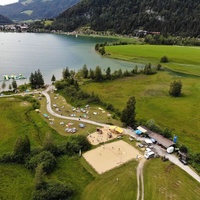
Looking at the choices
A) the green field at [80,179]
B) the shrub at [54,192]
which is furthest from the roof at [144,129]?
the shrub at [54,192]

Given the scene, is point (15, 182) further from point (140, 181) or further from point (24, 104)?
point (24, 104)

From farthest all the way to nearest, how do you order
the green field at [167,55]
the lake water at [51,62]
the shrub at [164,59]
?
the shrub at [164,59], the green field at [167,55], the lake water at [51,62]

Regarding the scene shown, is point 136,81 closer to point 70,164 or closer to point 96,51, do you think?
point 70,164

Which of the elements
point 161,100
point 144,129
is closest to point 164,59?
point 161,100

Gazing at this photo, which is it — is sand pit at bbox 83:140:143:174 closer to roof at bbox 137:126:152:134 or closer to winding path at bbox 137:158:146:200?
winding path at bbox 137:158:146:200

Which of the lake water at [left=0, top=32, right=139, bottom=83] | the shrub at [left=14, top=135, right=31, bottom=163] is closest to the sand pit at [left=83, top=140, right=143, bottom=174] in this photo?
the shrub at [left=14, top=135, right=31, bottom=163]

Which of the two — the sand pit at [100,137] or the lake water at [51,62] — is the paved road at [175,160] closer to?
the sand pit at [100,137]

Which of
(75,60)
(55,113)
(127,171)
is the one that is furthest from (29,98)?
(75,60)
